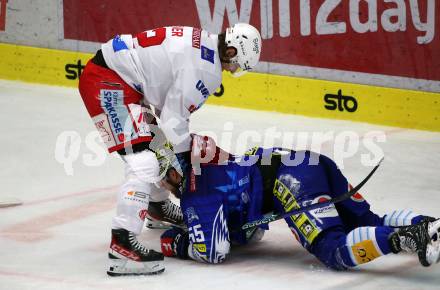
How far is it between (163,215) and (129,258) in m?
0.93

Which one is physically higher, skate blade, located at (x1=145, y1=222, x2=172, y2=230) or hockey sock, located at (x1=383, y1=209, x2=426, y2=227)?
hockey sock, located at (x1=383, y1=209, x2=426, y2=227)

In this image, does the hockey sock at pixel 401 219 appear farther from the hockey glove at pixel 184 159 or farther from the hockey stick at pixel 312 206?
the hockey glove at pixel 184 159

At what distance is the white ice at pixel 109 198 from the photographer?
5.03 meters

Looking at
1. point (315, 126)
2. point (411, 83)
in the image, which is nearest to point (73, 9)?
point (315, 126)

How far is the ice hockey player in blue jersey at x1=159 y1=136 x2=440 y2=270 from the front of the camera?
16.5ft

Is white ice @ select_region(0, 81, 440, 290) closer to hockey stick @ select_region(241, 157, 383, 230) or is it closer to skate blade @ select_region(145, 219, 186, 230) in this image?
skate blade @ select_region(145, 219, 186, 230)

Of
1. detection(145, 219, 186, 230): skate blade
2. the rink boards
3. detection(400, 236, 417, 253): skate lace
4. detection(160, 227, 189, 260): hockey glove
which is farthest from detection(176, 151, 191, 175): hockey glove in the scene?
the rink boards

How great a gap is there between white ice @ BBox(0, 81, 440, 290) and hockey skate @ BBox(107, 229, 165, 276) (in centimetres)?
5

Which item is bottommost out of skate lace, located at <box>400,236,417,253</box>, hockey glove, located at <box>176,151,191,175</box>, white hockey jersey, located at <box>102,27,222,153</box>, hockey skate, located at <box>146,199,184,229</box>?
hockey skate, located at <box>146,199,184,229</box>

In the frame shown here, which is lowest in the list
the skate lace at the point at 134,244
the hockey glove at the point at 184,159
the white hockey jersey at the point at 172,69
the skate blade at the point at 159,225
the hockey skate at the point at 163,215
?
the skate blade at the point at 159,225

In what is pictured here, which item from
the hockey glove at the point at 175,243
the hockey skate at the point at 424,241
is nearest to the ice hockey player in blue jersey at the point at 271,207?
the hockey glove at the point at 175,243

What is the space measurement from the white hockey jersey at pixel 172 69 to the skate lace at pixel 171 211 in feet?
2.01

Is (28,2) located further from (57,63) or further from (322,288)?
(322,288)

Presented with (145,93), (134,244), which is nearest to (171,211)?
(145,93)
